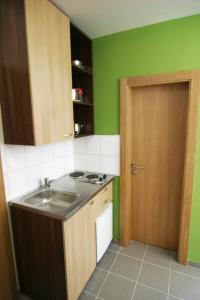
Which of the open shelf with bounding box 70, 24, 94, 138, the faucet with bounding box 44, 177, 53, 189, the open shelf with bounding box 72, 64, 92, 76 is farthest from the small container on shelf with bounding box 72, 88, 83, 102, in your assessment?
the faucet with bounding box 44, 177, 53, 189

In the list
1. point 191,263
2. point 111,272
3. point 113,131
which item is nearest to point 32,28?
point 113,131

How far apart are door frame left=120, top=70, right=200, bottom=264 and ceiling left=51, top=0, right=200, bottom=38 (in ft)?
1.65

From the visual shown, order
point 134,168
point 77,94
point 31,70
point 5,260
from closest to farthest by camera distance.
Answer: point 31,70, point 5,260, point 77,94, point 134,168

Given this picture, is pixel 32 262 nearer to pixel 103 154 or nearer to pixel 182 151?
pixel 103 154

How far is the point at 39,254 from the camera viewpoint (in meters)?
1.44

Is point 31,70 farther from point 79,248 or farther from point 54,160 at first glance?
point 79,248

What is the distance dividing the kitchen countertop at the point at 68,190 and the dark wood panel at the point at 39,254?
48 millimetres

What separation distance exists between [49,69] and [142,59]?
3.26ft

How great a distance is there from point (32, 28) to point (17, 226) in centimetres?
152

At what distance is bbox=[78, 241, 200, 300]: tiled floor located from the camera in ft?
5.32

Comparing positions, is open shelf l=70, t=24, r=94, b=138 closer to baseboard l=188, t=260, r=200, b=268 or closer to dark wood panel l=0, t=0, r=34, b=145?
dark wood panel l=0, t=0, r=34, b=145

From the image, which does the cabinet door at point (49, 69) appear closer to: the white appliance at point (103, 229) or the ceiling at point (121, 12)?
the ceiling at point (121, 12)

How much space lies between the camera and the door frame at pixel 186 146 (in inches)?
65.8

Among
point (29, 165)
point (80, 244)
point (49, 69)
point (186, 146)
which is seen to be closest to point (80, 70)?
point (49, 69)
